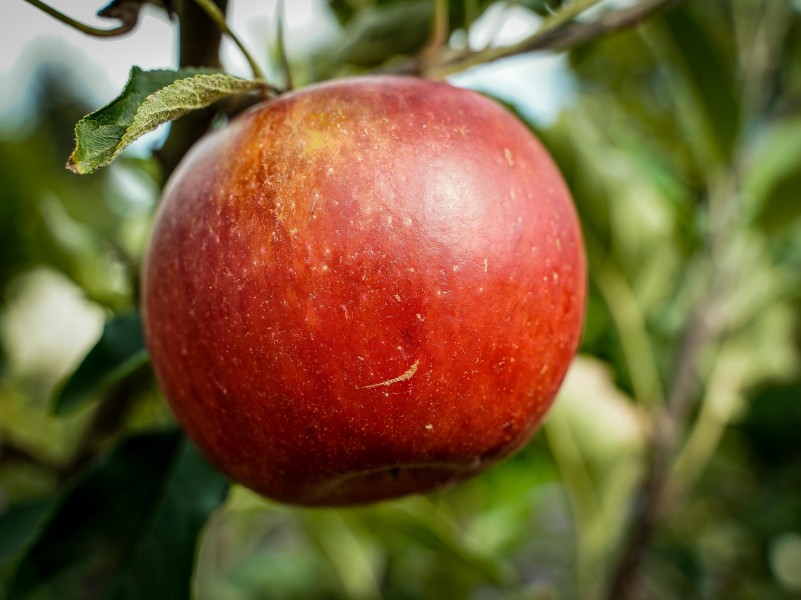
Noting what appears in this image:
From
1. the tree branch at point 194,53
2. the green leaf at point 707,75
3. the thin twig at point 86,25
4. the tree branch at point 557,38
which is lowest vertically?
the green leaf at point 707,75

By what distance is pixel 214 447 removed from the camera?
456 millimetres

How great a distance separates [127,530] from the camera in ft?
2.18

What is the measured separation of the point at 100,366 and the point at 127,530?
0.48ft

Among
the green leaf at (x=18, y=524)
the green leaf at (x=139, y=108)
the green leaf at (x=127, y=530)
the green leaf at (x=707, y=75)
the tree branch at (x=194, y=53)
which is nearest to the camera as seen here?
the green leaf at (x=139, y=108)

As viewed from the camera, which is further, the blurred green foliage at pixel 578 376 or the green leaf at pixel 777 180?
the green leaf at pixel 777 180

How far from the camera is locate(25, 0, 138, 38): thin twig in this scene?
1.35 ft

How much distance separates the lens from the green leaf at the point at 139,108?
1.13 ft

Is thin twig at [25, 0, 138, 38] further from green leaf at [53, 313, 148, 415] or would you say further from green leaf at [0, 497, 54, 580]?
green leaf at [0, 497, 54, 580]

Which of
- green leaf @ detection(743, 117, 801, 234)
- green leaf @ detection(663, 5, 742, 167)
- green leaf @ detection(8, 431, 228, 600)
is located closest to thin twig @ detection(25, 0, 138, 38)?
green leaf @ detection(8, 431, 228, 600)

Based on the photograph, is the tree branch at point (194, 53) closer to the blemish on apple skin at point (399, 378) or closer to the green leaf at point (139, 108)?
the green leaf at point (139, 108)

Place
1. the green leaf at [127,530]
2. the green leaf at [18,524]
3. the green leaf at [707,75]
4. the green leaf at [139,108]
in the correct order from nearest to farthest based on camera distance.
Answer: the green leaf at [139,108]
the green leaf at [127,530]
the green leaf at [18,524]
the green leaf at [707,75]

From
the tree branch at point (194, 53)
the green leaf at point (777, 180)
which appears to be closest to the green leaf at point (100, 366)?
the tree branch at point (194, 53)

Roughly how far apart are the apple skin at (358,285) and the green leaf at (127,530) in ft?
0.66

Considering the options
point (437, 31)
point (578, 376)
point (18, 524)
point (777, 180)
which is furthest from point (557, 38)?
point (18, 524)
